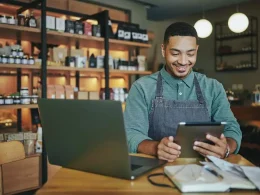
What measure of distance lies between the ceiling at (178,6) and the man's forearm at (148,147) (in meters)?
4.07

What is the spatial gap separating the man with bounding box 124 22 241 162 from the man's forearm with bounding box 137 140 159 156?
2.5 inches

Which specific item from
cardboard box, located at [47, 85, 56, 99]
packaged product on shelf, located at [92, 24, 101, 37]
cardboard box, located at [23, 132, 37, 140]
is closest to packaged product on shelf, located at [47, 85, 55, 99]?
cardboard box, located at [47, 85, 56, 99]

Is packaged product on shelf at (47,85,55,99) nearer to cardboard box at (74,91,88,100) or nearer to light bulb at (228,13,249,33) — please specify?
cardboard box at (74,91,88,100)

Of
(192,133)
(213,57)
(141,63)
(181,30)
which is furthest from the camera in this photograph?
(213,57)

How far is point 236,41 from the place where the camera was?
20.7ft

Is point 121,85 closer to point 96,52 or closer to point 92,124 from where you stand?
point 96,52

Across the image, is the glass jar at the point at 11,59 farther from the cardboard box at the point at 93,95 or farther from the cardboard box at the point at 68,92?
the cardboard box at the point at 93,95

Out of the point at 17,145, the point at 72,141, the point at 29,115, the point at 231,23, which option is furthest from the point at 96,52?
the point at 72,141

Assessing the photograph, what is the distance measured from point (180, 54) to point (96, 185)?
2.69ft

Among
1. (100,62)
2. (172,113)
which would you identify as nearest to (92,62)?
(100,62)

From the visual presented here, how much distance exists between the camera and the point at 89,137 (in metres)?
0.94

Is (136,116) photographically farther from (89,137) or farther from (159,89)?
(89,137)

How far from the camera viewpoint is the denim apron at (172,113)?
58.8 inches

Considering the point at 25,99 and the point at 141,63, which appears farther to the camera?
the point at 141,63
